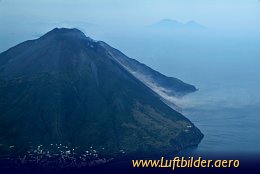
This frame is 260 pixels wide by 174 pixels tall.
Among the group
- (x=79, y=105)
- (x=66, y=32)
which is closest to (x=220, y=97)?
(x=66, y=32)

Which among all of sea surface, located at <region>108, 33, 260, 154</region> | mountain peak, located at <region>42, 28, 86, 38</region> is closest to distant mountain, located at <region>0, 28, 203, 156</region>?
mountain peak, located at <region>42, 28, 86, 38</region>

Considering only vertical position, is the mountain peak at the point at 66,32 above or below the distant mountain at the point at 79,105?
above

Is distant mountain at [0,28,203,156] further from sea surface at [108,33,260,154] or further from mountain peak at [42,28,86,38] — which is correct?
sea surface at [108,33,260,154]

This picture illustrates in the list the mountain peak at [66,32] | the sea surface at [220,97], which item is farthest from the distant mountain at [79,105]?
the sea surface at [220,97]

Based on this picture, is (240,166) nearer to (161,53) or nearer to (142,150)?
(142,150)

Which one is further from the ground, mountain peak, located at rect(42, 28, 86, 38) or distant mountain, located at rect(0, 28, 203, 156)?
mountain peak, located at rect(42, 28, 86, 38)

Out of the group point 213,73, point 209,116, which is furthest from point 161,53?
point 209,116

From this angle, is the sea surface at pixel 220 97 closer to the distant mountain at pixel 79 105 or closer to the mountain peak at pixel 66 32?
the distant mountain at pixel 79 105

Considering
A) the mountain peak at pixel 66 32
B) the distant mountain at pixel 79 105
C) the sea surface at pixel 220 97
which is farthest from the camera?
the mountain peak at pixel 66 32
